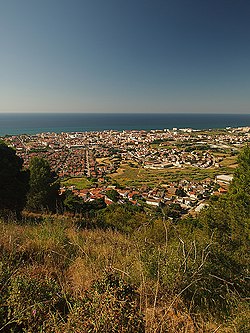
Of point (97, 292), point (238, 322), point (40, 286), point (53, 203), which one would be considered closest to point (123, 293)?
point (97, 292)

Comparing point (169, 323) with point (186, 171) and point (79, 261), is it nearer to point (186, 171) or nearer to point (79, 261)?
point (79, 261)

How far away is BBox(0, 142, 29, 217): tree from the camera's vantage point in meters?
7.53

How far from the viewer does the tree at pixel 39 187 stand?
11023 millimetres

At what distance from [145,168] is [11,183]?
4174cm

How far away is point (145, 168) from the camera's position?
48344mm

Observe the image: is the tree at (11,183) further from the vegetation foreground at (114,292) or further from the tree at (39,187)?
the vegetation foreground at (114,292)

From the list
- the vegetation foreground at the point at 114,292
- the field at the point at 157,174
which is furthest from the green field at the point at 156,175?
the vegetation foreground at the point at 114,292

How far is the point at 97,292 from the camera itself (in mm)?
1304

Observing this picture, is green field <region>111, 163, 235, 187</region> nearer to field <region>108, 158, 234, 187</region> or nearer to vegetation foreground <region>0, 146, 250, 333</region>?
field <region>108, 158, 234, 187</region>

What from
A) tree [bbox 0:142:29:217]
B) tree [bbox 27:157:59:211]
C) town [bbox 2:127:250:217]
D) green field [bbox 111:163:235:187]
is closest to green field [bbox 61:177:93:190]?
town [bbox 2:127:250:217]

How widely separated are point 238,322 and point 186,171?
47.5 meters

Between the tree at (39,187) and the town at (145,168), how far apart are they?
9.57 m

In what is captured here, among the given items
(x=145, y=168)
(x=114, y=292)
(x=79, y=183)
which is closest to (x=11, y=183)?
(x=114, y=292)

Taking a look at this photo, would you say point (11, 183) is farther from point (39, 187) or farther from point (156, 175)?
point (156, 175)
